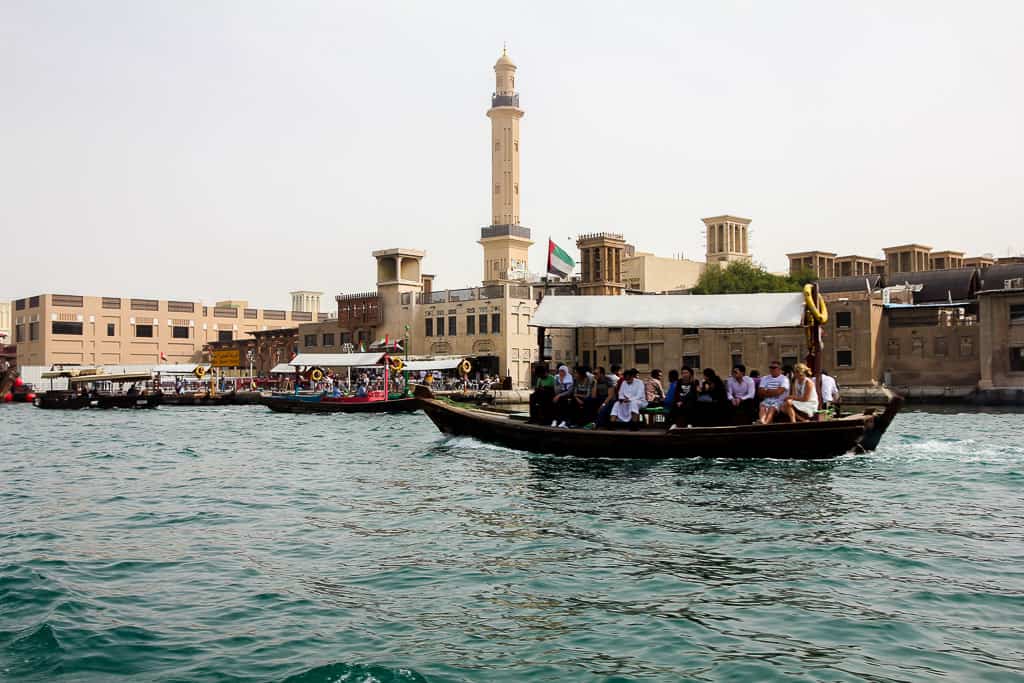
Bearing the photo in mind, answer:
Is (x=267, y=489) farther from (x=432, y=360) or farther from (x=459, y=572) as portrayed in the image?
(x=432, y=360)

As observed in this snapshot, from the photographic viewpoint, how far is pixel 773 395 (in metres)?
17.3

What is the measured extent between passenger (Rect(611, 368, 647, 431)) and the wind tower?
202 ft

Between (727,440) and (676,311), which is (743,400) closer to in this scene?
(727,440)

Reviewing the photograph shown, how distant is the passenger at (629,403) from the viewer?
18078 millimetres

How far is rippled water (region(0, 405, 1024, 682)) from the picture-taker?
6488mm

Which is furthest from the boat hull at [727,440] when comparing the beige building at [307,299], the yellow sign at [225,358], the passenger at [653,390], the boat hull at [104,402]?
the beige building at [307,299]

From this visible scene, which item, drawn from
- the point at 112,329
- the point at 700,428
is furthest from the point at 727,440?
the point at 112,329

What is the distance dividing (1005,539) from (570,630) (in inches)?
235

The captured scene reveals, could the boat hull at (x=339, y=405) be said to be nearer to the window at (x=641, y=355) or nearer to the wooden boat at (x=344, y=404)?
the wooden boat at (x=344, y=404)

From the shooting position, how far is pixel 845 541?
10.2 meters

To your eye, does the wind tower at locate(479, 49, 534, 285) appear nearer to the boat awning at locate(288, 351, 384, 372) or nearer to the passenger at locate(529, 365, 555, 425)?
the boat awning at locate(288, 351, 384, 372)

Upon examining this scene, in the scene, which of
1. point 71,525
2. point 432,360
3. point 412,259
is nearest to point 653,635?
point 71,525

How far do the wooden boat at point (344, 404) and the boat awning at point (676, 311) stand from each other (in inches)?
989

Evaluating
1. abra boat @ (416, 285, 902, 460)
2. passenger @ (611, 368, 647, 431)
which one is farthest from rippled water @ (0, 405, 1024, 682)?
passenger @ (611, 368, 647, 431)
